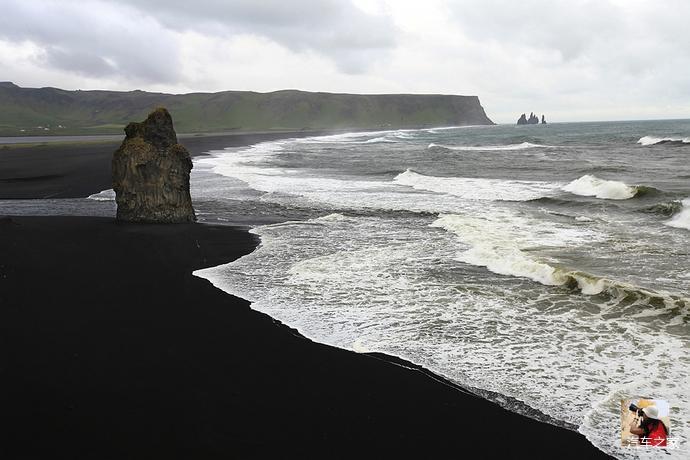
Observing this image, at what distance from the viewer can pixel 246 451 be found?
17.9 feet

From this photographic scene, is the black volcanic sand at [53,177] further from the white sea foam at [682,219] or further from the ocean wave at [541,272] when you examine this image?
the white sea foam at [682,219]

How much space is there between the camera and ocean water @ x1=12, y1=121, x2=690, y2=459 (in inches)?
277

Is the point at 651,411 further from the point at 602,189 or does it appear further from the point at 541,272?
the point at 602,189

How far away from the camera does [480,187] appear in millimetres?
29203

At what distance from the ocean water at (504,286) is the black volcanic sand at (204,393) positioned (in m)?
0.56

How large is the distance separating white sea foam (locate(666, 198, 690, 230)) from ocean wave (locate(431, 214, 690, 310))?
6289mm

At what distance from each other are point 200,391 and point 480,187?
24.7 meters

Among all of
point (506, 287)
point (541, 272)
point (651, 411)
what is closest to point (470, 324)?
point (506, 287)

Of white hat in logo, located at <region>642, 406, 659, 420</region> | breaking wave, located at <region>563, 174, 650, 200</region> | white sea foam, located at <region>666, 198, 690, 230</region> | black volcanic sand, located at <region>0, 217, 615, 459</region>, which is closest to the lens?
black volcanic sand, located at <region>0, 217, 615, 459</region>

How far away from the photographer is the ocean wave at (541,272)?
9.91 meters

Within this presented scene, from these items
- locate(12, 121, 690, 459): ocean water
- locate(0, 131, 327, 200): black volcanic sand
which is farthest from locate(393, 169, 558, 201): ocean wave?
locate(0, 131, 327, 200): black volcanic sand

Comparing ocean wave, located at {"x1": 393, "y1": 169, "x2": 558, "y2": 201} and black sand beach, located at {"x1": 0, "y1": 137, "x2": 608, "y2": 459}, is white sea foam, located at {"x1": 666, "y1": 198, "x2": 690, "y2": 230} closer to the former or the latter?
ocean wave, located at {"x1": 393, "y1": 169, "x2": 558, "y2": 201}

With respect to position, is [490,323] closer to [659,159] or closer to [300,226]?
[300,226]

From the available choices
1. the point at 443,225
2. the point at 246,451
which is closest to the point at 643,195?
the point at 443,225
